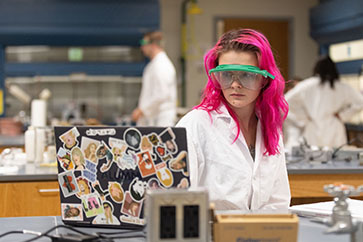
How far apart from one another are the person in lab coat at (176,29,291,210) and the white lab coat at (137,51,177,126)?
12.4 feet

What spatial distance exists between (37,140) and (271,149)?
1.80 m

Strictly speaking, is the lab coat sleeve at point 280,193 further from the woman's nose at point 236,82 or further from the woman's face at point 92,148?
the woman's face at point 92,148

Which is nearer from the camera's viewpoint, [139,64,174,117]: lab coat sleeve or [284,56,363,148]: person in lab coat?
[284,56,363,148]: person in lab coat

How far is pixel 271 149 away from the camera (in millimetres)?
2115

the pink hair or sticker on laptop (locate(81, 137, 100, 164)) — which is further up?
the pink hair

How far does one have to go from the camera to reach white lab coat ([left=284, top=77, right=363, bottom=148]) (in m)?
5.52

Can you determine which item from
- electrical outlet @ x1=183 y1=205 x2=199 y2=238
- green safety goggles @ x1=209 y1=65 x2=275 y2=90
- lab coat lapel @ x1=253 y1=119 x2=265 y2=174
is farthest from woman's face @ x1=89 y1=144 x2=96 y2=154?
lab coat lapel @ x1=253 y1=119 x2=265 y2=174

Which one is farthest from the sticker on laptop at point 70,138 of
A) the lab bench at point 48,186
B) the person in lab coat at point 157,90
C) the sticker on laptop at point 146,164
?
the person in lab coat at point 157,90

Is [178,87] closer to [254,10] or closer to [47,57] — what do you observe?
[254,10]

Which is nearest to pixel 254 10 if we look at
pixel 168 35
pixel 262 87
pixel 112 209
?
pixel 168 35

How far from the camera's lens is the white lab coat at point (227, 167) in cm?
201

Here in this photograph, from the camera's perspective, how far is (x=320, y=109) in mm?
5676

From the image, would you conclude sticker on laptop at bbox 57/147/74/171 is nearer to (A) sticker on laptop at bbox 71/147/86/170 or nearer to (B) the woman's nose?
(A) sticker on laptop at bbox 71/147/86/170

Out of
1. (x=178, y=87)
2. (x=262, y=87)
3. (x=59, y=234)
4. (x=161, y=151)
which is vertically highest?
(x=178, y=87)
